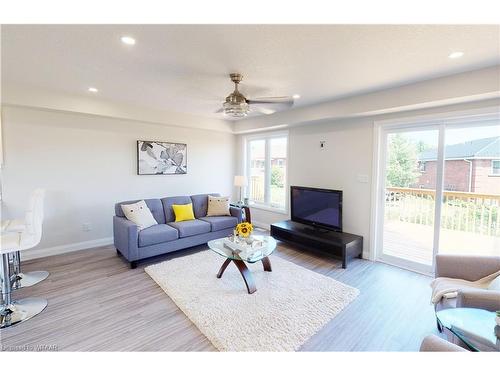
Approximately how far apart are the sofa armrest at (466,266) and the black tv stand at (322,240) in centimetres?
120

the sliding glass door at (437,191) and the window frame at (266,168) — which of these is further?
the window frame at (266,168)

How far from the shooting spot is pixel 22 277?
9.25 feet

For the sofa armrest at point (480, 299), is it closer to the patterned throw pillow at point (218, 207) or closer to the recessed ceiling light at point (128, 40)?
the recessed ceiling light at point (128, 40)

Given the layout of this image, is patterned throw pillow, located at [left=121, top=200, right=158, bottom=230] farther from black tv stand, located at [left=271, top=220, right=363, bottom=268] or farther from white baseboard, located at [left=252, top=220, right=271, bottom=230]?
white baseboard, located at [left=252, top=220, right=271, bottom=230]

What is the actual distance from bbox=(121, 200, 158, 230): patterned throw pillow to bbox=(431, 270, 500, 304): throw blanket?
11.5 feet

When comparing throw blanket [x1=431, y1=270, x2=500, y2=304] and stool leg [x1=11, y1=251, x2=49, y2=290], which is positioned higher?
throw blanket [x1=431, y1=270, x2=500, y2=304]

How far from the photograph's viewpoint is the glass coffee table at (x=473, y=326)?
4.31ft

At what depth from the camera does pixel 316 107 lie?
152 inches

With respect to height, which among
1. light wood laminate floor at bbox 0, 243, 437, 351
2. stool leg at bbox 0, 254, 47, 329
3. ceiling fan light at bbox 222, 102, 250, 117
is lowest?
light wood laminate floor at bbox 0, 243, 437, 351

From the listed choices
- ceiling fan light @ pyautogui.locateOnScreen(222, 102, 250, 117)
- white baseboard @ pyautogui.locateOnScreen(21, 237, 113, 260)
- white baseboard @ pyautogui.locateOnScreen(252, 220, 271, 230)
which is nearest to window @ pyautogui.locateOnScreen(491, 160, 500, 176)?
ceiling fan light @ pyautogui.locateOnScreen(222, 102, 250, 117)

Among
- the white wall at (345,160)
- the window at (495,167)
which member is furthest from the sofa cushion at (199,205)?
the window at (495,167)

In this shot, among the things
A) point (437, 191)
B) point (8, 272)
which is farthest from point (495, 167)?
point (8, 272)

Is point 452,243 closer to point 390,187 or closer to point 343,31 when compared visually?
point 390,187

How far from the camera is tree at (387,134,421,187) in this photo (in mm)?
3236
